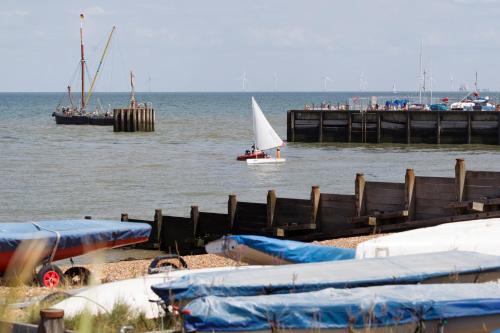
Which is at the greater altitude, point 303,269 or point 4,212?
point 303,269

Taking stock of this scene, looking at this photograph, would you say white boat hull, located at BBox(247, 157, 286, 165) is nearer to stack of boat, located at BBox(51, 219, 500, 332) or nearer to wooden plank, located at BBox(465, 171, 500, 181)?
wooden plank, located at BBox(465, 171, 500, 181)

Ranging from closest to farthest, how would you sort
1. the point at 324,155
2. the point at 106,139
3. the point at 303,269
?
the point at 303,269 → the point at 324,155 → the point at 106,139

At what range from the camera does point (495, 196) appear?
23547mm

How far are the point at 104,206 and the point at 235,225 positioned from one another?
554 inches

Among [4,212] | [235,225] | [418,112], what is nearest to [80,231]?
[235,225]

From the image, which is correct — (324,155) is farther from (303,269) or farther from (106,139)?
(303,269)

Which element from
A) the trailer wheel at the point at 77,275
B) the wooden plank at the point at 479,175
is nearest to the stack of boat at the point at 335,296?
the trailer wheel at the point at 77,275

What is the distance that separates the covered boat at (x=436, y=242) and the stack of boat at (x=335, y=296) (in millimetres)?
2776

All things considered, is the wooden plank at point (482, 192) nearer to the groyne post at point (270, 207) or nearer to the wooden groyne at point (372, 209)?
the wooden groyne at point (372, 209)

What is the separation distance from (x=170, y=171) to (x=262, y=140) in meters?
8.30

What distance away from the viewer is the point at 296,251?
16.5m

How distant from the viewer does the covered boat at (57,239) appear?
18.6 m

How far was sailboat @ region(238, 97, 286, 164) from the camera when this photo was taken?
201 feet

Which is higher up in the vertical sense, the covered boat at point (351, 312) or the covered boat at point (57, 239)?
the covered boat at point (351, 312)
